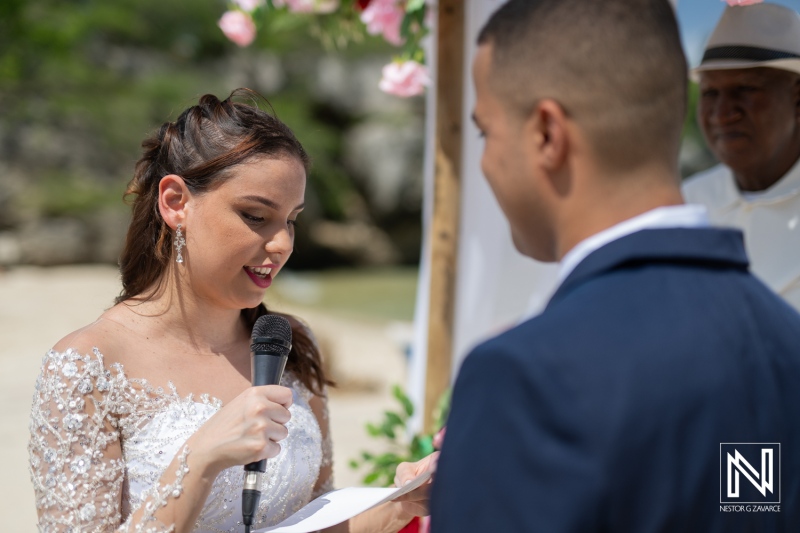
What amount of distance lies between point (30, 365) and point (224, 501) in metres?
7.88

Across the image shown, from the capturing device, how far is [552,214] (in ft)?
4.28

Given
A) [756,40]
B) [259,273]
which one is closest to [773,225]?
[756,40]

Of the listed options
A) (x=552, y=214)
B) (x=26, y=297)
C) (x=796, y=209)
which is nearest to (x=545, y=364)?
(x=552, y=214)

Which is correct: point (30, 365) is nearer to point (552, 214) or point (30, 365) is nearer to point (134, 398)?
point (134, 398)

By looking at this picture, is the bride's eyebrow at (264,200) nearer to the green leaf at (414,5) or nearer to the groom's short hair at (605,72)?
the groom's short hair at (605,72)

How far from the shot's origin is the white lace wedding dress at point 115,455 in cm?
209

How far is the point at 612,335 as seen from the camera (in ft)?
3.73

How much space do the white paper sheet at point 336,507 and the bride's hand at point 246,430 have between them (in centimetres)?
19

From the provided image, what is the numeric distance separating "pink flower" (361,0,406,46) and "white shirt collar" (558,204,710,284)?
10.5ft

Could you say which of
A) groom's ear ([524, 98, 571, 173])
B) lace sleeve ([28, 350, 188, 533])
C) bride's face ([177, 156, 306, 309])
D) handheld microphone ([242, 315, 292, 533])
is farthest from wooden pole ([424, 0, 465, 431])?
groom's ear ([524, 98, 571, 173])

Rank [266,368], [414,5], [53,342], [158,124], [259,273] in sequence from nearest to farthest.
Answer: [266,368], [259,273], [414,5], [53,342], [158,124]

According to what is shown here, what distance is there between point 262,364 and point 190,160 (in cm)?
68

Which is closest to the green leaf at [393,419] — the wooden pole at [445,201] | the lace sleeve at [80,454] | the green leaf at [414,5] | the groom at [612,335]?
the wooden pole at [445,201]

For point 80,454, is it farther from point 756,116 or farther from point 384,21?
point 756,116
